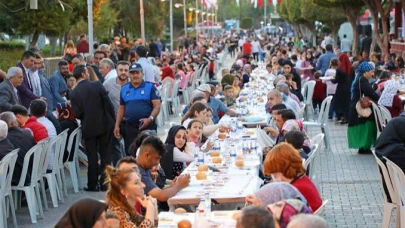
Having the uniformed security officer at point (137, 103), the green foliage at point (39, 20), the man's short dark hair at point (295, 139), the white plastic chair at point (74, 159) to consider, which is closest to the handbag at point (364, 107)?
the uniformed security officer at point (137, 103)

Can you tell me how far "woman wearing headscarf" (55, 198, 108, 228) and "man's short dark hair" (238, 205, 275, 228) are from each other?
0.90 m

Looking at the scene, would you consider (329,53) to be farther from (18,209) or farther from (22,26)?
(18,209)

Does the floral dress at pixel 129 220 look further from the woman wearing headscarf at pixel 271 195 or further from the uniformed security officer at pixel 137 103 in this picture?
the uniformed security officer at pixel 137 103

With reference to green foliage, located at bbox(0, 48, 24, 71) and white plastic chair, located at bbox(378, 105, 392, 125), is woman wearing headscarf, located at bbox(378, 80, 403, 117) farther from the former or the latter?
green foliage, located at bbox(0, 48, 24, 71)

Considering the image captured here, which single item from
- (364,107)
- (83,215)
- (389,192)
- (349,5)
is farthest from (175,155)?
(349,5)

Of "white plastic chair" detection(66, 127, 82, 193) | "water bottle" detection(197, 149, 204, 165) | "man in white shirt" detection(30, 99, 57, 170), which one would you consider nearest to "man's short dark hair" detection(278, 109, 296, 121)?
"water bottle" detection(197, 149, 204, 165)

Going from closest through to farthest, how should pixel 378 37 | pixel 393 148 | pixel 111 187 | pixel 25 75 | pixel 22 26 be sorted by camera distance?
pixel 111 187 < pixel 393 148 < pixel 25 75 < pixel 22 26 < pixel 378 37

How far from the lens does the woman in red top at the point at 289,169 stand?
965cm

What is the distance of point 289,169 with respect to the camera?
31.8 feet

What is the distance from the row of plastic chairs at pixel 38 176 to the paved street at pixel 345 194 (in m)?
0.17

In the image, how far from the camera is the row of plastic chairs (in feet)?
43.4

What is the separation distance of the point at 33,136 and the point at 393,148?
17.1 ft

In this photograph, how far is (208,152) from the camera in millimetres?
14320

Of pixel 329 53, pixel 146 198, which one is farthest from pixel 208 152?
pixel 329 53
